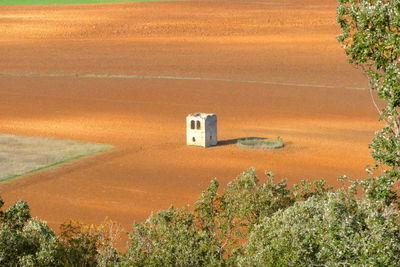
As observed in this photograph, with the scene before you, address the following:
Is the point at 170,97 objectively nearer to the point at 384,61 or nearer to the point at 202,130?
the point at 202,130

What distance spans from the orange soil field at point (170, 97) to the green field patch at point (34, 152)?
1.30 m

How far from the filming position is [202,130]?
148ft

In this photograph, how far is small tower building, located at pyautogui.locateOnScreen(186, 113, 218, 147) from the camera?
45.1 metres

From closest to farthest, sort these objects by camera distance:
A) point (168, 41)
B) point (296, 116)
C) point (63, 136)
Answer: point (63, 136) → point (296, 116) → point (168, 41)

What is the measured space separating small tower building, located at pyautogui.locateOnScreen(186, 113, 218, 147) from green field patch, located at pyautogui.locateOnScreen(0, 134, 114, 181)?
5450 millimetres

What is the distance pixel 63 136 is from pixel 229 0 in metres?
73.1

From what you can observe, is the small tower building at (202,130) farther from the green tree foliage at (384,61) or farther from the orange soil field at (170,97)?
the green tree foliage at (384,61)

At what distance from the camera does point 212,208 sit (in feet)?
72.6

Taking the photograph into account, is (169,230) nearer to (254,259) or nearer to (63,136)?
(254,259)

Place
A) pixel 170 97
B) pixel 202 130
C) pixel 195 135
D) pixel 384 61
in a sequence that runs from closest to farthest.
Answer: pixel 384 61
pixel 202 130
pixel 195 135
pixel 170 97

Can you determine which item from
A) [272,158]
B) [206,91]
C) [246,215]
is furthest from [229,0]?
[246,215]

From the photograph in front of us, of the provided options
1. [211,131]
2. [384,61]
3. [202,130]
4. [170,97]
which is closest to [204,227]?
[384,61]

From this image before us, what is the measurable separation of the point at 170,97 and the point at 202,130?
17877 millimetres

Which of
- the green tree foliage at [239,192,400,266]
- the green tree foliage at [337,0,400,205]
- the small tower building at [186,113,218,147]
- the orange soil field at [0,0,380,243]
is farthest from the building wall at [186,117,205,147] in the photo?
the green tree foliage at [337,0,400,205]
